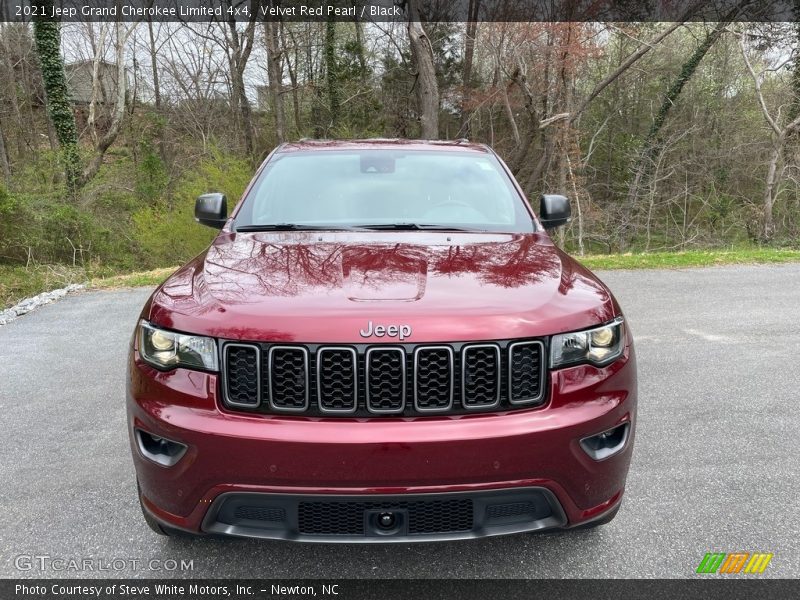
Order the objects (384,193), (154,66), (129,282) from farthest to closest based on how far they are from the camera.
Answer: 1. (154,66)
2. (129,282)
3. (384,193)

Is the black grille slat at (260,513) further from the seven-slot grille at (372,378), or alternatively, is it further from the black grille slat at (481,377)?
the black grille slat at (481,377)

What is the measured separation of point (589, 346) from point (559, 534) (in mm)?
767

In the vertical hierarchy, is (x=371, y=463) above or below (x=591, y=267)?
above

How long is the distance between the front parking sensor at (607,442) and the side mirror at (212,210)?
238 centimetres

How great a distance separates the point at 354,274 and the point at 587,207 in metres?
19.6

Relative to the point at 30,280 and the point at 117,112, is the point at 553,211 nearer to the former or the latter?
the point at 30,280

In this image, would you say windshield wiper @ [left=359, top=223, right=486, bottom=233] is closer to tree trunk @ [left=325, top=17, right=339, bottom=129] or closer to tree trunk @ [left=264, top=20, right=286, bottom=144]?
tree trunk @ [left=264, top=20, right=286, bottom=144]

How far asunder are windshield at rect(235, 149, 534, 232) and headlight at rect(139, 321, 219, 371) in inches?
41.7

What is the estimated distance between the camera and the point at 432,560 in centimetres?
234

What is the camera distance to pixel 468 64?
2189 cm

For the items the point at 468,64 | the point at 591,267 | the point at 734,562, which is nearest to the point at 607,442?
the point at 734,562

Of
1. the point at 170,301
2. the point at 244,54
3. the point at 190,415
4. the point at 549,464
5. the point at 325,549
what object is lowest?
the point at 325,549

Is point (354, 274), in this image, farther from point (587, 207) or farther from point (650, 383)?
point (587, 207)

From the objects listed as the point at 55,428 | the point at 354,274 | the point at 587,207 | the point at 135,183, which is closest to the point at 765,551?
the point at 354,274
